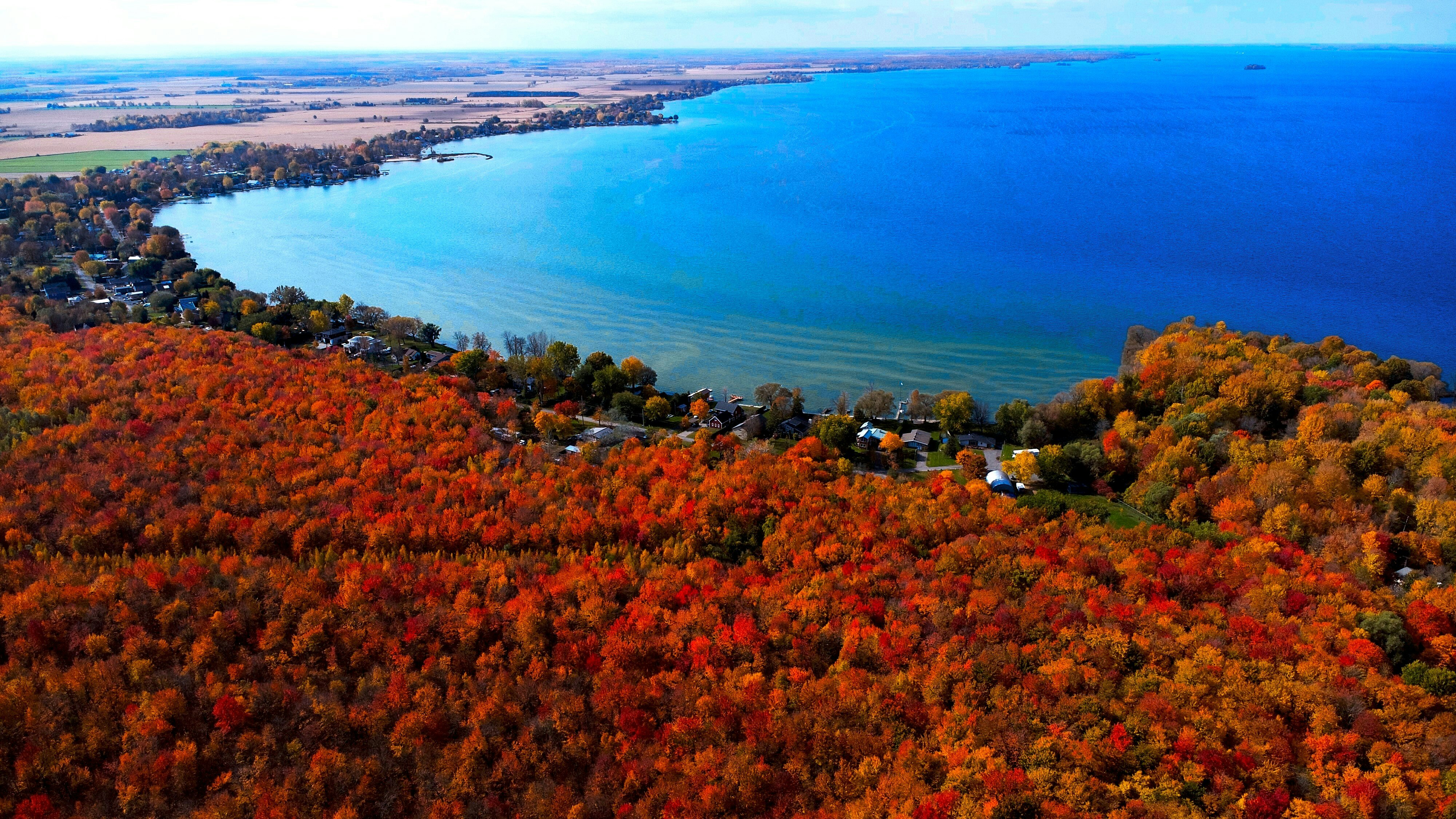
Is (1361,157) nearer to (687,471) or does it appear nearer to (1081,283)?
(1081,283)

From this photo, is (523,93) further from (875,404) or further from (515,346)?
(875,404)

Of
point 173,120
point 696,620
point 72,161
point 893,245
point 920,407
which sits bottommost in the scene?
point 696,620

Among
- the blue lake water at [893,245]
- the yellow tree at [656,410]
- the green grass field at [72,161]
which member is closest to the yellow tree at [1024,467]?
the blue lake water at [893,245]

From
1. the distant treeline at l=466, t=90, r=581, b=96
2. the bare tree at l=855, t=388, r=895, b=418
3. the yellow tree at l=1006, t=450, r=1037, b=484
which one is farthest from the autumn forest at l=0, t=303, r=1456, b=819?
the distant treeline at l=466, t=90, r=581, b=96

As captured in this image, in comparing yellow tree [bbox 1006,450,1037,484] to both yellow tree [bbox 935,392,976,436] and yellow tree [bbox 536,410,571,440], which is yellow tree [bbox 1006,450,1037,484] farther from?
yellow tree [bbox 536,410,571,440]

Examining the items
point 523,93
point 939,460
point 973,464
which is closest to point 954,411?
point 939,460

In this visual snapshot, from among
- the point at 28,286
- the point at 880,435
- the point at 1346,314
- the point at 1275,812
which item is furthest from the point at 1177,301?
the point at 28,286

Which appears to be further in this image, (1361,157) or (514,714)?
(1361,157)
